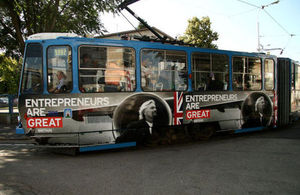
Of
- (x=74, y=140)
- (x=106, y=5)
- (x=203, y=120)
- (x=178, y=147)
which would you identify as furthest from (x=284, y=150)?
(x=106, y=5)

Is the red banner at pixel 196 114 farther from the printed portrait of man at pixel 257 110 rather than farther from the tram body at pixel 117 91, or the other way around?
the printed portrait of man at pixel 257 110

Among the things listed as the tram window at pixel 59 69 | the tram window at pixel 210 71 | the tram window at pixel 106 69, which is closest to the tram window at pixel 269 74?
the tram window at pixel 210 71

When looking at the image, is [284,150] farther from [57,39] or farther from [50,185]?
[57,39]

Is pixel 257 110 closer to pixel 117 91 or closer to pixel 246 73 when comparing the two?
pixel 246 73

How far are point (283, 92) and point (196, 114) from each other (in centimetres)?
502

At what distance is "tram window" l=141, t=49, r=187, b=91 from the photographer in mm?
6570

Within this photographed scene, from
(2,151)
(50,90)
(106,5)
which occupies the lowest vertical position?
(2,151)

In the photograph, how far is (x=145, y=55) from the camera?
6.56m

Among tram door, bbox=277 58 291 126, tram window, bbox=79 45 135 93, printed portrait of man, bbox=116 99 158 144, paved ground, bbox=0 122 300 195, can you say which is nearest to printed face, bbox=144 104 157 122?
printed portrait of man, bbox=116 99 158 144

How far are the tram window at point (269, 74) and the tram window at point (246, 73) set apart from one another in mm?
458

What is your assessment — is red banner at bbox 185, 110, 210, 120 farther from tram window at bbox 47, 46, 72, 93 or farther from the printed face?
tram window at bbox 47, 46, 72, 93

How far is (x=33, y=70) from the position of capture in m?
5.87

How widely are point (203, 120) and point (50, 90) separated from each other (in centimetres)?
465

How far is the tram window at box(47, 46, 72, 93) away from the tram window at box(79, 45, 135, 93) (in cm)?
29
